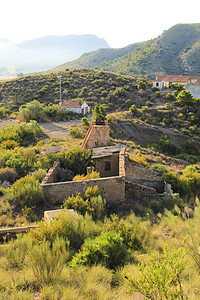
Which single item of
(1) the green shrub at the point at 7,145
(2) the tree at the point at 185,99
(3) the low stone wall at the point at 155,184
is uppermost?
(2) the tree at the point at 185,99

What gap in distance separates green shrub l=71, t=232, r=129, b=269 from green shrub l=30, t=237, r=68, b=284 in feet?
1.04

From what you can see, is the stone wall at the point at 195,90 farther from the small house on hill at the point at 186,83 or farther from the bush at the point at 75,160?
the bush at the point at 75,160

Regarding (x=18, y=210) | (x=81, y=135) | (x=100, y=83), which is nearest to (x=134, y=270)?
(x=18, y=210)

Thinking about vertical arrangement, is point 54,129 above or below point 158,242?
above

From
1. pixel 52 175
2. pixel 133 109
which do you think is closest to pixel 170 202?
pixel 52 175

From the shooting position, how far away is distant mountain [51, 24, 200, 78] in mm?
90000

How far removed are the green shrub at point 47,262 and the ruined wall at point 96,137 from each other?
10.1m

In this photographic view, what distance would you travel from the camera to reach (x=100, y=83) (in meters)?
51.8

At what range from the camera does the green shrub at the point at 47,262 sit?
4098 millimetres

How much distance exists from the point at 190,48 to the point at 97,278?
387 feet

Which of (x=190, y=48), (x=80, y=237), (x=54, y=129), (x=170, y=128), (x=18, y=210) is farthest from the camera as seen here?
(x=190, y=48)

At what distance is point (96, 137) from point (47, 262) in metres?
10.9

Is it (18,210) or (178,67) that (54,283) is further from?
(178,67)

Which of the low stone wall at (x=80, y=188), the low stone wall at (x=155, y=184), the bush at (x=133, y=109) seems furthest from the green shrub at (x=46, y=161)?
the bush at (x=133, y=109)
